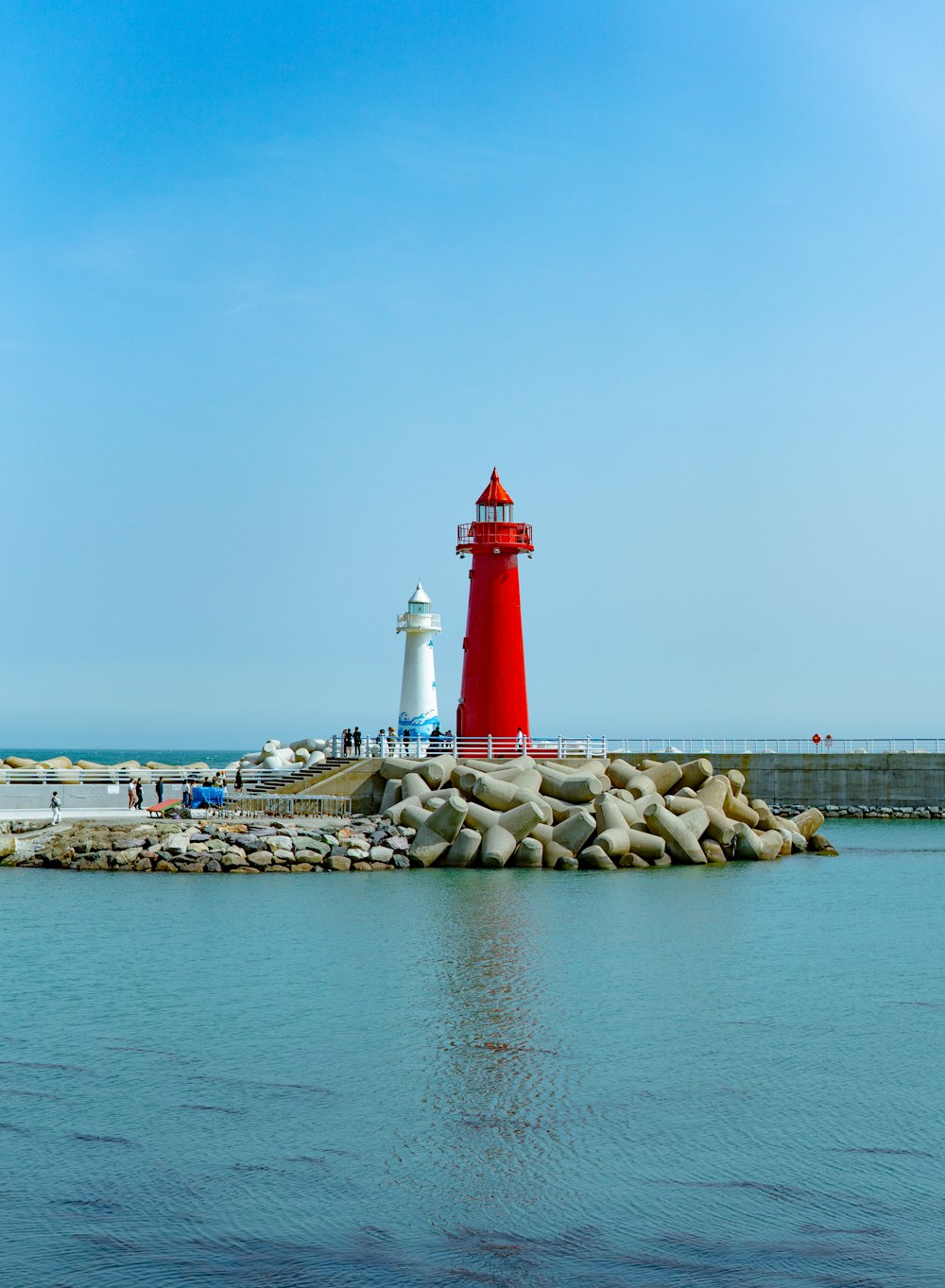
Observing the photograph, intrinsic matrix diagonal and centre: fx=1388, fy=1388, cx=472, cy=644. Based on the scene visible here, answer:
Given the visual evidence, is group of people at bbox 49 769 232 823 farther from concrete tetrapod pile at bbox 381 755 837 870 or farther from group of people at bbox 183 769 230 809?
concrete tetrapod pile at bbox 381 755 837 870

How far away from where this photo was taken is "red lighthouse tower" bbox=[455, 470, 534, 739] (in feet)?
110

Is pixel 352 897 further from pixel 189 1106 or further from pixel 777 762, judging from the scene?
pixel 777 762

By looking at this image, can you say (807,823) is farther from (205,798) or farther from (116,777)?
(116,777)

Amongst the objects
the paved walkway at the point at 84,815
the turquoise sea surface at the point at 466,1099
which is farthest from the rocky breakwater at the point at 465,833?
the turquoise sea surface at the point at 466,1099

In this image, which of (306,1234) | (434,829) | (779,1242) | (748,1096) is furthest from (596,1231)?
(434,829)

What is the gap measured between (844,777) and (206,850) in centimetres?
2276

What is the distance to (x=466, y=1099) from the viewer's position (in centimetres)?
1145

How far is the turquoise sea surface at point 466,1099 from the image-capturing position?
8289 millimetres

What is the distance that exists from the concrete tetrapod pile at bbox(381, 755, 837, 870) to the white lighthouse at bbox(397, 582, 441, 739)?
18.7 feet

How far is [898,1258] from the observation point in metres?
8.18

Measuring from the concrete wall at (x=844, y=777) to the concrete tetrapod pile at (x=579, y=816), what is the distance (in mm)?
8786

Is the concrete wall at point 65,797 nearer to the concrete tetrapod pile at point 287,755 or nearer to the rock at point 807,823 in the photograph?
the concrete tetrapod pile at point 287,755

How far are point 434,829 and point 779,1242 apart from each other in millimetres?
18229

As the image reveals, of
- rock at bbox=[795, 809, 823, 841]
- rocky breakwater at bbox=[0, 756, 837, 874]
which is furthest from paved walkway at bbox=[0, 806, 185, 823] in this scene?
rock at bbox=[795, 809, 823, 841]
